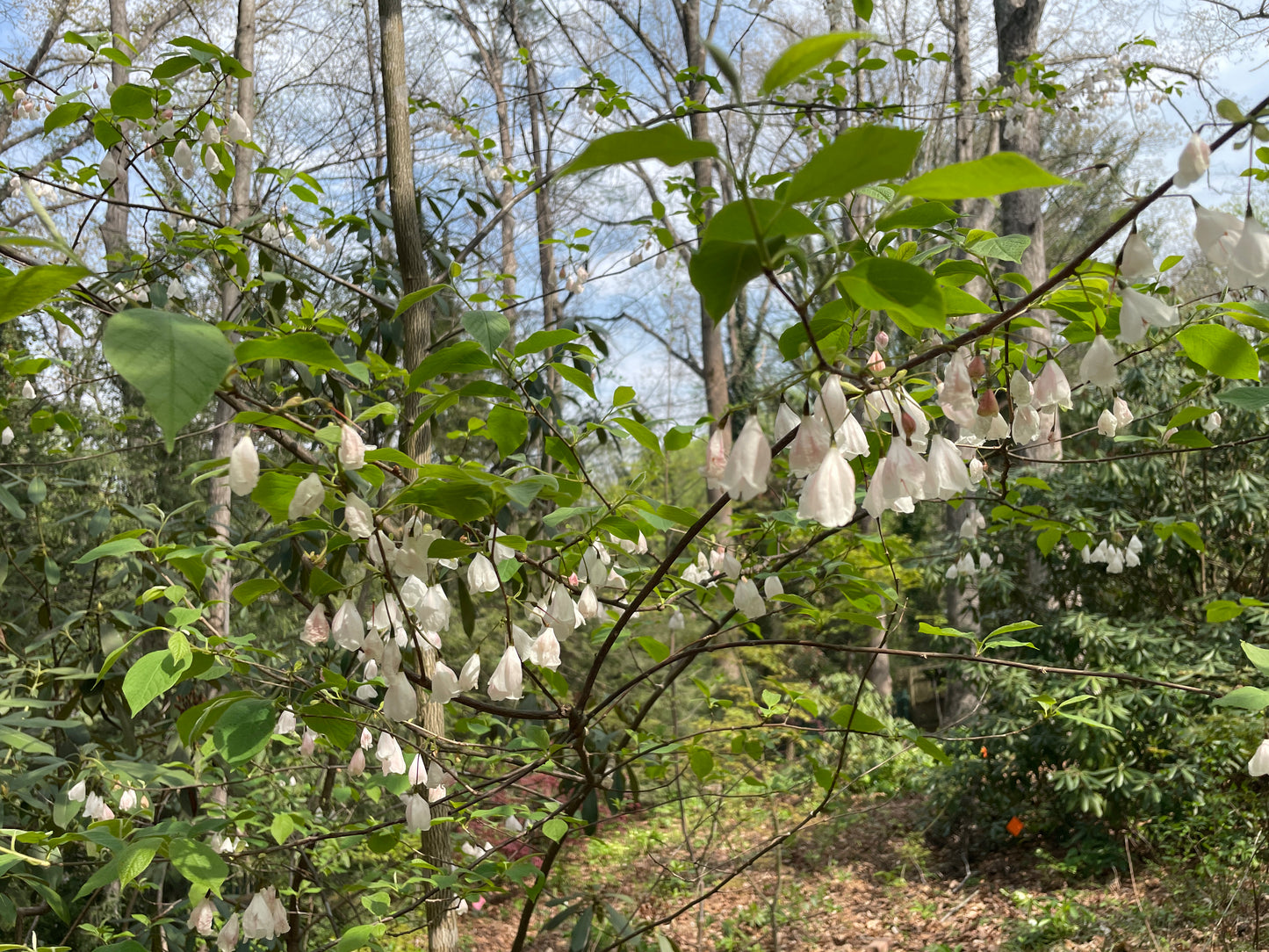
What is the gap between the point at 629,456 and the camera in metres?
12.7

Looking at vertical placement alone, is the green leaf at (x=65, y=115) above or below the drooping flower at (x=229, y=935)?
above

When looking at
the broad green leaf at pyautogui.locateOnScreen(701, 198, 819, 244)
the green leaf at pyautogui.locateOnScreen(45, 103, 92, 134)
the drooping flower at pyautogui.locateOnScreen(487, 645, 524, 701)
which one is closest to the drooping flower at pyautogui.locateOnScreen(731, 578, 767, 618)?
the drooping flower at pyautogui.locateOnScreen(487, 645, 524, 701)

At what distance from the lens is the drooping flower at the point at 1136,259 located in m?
0.68

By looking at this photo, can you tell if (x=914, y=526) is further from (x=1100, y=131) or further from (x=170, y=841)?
(x=170, y=841)

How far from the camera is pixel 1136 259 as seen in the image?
26.9 inches

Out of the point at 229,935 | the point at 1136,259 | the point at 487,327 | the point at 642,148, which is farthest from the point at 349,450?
the point at 229,935

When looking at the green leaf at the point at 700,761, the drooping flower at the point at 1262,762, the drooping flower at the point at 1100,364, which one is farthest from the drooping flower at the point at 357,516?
the drooping flower at the point at 1262,762

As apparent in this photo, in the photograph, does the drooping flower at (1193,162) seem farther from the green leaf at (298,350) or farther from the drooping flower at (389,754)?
the drooping flower at (389,754)

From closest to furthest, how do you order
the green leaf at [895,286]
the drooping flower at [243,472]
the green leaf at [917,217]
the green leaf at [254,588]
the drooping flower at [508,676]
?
the green leaf at [895,286] → the green leaf at [917,217] → the drooping flower at [243,472] → the green leaf at [254,588] → the drooping flower at [508,676]

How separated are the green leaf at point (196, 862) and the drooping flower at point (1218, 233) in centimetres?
119

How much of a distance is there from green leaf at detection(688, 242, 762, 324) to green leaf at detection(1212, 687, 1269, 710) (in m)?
0.79

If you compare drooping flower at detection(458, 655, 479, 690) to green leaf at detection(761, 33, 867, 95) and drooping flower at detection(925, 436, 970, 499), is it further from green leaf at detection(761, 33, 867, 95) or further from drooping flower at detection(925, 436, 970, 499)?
green leaf at detection(761, 33, 867, 95)

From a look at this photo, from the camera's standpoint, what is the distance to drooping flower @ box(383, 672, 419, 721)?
3.55 ft

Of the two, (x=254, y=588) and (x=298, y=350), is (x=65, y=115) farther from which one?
(x=298, y=350)
